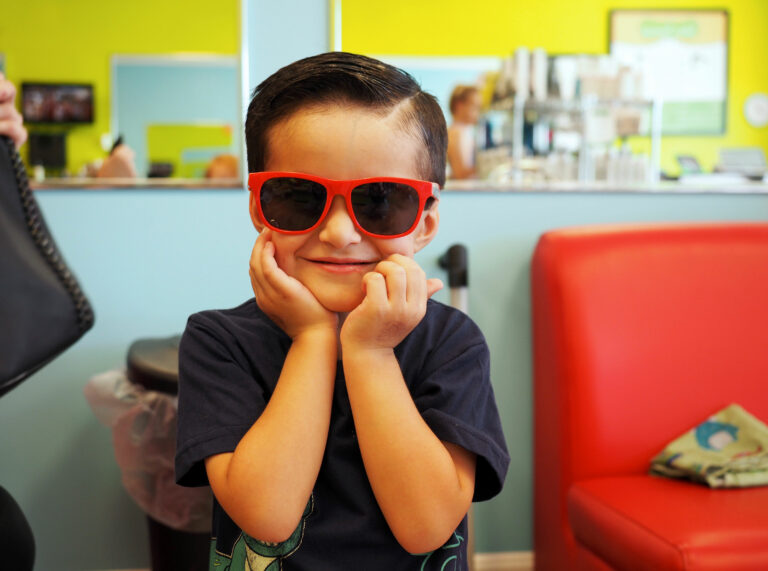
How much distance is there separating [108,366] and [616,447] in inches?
44.6

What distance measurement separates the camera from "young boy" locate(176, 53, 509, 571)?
73 centimetres

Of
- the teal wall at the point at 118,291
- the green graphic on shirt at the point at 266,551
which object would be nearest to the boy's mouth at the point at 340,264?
the green graphic on shirt at the point at 266,551

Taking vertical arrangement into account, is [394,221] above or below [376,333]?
above

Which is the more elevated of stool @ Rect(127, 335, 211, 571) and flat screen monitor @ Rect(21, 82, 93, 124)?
flat screen monitor @ Rect(21, 82, 93, 124)

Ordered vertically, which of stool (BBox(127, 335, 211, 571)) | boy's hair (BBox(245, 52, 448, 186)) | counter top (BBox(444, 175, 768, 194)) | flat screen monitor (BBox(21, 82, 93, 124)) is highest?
flat screen monitor (BBox(21, 82, 93, 124))

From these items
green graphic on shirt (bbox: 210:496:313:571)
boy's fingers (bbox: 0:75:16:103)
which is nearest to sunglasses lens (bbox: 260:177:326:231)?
green graphic on shirt (bbox: 210:496:313:571)

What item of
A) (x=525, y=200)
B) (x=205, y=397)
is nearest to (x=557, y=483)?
(x=525, y=200)

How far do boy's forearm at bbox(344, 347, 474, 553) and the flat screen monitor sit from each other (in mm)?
4422

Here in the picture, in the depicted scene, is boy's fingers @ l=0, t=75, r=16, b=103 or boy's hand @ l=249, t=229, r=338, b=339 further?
boy's fingers @ l=0, t=75, r=16, b=103

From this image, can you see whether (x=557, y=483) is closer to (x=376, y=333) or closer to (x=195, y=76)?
(x=376, y=333)

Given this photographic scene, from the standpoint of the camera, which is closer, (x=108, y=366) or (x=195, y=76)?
(x=108, y=366)

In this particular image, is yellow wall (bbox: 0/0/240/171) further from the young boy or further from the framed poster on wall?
the framed poster on wall

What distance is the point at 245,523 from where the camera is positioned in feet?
2.40

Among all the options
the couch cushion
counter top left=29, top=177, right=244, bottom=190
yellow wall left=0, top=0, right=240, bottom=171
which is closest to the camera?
the couch cushion
